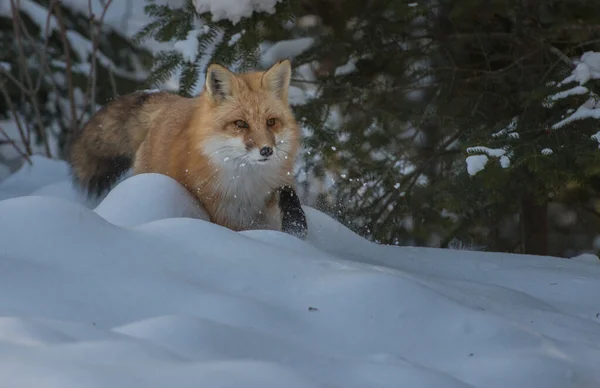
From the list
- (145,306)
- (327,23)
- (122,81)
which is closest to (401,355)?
(145,306)

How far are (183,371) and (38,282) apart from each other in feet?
2.75

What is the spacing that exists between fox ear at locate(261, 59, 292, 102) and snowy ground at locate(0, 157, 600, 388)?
4.87 ft

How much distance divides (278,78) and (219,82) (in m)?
0.34

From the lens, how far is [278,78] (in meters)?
4.64

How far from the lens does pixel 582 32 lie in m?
5.22

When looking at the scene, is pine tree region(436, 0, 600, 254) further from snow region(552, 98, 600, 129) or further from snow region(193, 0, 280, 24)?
snow region(193, 0, 280, 24)

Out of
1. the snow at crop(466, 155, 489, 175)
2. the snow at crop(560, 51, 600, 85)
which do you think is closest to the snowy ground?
the snow at crop(466, 155, 489, 175)

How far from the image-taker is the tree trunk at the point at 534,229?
20.2 ft

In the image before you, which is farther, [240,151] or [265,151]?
[240,151]

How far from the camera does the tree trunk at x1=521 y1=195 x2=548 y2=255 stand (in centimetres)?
617

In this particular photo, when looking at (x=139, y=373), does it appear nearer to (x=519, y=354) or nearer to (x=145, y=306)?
(x=145, y=306)

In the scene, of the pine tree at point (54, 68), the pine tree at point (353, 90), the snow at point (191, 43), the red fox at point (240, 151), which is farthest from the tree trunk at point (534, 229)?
the pine tree at point (54, 68)

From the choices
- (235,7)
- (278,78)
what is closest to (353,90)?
(278,78)

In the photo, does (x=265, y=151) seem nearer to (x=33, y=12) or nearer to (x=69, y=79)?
(x=69, y=79)
